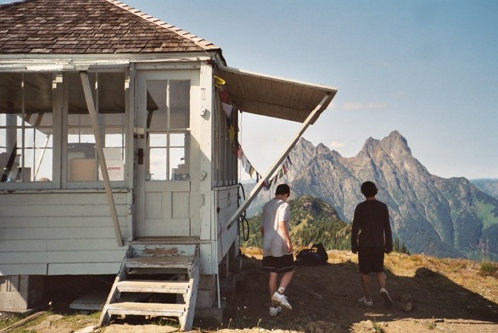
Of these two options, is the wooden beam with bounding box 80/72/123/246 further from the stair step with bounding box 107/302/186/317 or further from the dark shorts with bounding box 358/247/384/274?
the dark shorts with bounding box 358/247/384/274

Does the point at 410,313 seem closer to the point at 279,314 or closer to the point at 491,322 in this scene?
the point at 491,322

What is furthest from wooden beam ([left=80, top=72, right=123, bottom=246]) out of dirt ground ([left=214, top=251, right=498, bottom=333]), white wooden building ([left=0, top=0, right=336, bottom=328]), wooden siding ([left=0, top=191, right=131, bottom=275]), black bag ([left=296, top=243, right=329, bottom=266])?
black bag ([left=296, top=243, right=329, bottom=266])

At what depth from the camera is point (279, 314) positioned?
585 centimetres

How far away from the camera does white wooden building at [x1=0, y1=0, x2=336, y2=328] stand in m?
5.66

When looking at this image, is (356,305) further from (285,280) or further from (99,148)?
(99,148)

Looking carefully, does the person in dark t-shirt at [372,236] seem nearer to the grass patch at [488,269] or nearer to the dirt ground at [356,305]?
the dirt ground at [356,305]

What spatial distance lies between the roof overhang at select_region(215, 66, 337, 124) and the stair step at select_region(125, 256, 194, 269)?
10.00ft

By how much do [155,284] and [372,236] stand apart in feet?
13.0

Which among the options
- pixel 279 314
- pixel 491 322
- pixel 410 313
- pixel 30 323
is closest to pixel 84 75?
pixel 30 323

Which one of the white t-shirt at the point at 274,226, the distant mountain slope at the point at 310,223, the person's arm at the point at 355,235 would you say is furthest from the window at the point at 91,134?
the distant mountain slope at the point at 310,223

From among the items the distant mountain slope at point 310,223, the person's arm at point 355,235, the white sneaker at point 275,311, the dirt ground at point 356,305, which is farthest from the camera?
the distant mountain slope at point 310,223

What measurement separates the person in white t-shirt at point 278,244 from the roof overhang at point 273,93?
1.67 meters

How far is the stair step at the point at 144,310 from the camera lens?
4.59 m

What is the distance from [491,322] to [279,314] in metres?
3.70
